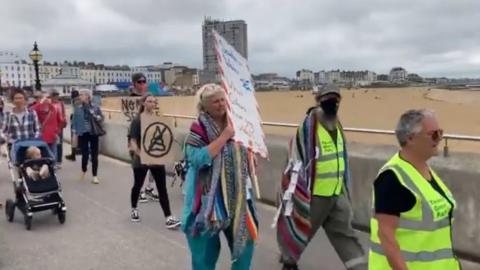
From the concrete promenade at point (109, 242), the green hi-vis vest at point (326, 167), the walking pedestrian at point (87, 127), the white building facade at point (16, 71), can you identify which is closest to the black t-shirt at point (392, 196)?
the green hi-vis vest at point (326, 167)

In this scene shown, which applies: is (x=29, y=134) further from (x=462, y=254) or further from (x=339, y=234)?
(x=462, y=254)

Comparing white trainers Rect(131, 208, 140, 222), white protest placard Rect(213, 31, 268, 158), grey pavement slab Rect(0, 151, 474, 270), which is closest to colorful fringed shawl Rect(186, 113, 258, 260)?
white protest placard Rect(213, 31, 268, 158)

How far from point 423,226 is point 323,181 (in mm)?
2196

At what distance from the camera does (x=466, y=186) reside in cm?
529

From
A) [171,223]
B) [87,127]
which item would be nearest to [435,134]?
[171,223]

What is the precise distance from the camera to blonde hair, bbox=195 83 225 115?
379 cm

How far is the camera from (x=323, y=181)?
189 inches

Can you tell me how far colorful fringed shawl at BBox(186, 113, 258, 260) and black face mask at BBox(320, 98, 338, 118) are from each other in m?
1.20

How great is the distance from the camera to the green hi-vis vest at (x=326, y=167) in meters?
4.80

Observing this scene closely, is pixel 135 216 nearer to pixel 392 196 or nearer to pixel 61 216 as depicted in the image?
pixel 61 216

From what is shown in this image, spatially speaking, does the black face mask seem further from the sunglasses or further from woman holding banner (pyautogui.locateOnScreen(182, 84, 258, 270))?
the sunglasses

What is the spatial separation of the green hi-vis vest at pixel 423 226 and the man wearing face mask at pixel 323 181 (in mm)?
2096

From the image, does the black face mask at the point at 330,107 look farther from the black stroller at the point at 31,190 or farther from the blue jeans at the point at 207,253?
the black stroller at the point at 31,190

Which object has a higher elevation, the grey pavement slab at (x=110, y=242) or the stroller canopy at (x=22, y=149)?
the stroller canopy at (x=22, y=149)
